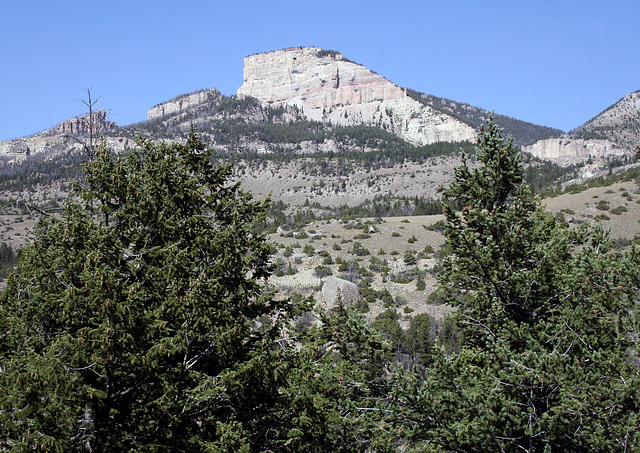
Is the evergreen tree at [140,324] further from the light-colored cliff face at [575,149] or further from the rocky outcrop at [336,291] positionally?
the light-colored cliff face at [575,149]

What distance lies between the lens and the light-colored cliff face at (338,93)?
14188 centimetres

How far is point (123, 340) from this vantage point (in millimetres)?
6059

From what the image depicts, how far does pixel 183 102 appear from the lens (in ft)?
552

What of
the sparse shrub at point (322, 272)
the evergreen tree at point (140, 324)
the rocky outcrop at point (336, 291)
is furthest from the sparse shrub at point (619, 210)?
the evergreen tree at point (140, 324)

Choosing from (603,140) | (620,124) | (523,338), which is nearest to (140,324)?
(523,338)

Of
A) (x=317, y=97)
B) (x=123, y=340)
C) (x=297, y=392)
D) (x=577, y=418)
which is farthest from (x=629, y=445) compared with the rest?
(x=317, y=97)

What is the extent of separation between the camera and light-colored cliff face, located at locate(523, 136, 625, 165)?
12062 centimetres

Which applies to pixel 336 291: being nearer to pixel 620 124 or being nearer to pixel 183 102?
pixel 620 124

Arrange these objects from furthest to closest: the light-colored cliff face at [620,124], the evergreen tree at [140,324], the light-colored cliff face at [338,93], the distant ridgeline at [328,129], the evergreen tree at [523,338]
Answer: the light-colored cliff face at [338,93], the light-colored cliff face at [620,124], the distant ridgeline at [328,129], the evergreen tree at [523,338], the evergreen tree at [140,324]

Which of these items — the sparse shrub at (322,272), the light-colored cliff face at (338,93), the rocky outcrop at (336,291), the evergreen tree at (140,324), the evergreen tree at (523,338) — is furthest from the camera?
the light-colored cliff face at (338,93)

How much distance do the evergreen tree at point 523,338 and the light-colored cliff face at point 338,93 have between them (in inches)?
5057

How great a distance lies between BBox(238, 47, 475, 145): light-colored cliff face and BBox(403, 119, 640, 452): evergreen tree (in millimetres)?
128446

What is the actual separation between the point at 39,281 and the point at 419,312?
22905 mm

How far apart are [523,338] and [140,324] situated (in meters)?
5.87
